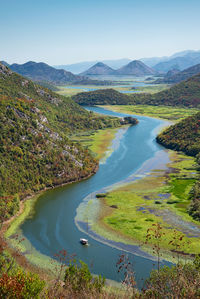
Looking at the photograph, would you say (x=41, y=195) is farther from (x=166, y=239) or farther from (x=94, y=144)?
(x=94, y=144)

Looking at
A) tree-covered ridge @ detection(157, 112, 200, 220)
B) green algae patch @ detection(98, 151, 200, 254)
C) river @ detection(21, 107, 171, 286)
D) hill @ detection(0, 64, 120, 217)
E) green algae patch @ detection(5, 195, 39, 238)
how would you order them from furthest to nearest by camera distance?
tree-covered ridge @ detection(157, 112, 200, 220) → hill @ detection(0, 64, 120, 217) → green algae patch @ detection(5, 195, 39, 238) → green algae patch @ detection(98, 151, 200, 254) → river @ detection(21, 107, 171, 286)

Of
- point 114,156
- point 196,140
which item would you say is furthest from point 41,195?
point 196,140

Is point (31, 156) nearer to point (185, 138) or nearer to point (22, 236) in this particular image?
point (22, 236)

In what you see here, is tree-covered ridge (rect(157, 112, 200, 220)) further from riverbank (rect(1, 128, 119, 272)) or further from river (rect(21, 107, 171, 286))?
riverbank (rect(1, 128, 119, 272))

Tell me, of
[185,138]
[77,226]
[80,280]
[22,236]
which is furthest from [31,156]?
[185,138]

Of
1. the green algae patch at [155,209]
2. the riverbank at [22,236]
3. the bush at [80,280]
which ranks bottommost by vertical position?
the green algae patch at [155,209]

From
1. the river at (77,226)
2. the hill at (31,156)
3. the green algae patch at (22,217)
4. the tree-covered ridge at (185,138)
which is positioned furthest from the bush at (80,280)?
the tree-covered ridge at (185,138)

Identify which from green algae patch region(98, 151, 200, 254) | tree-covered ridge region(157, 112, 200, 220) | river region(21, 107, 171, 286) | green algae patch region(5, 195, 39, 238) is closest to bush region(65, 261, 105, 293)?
river region(21, 107, 171, 286)

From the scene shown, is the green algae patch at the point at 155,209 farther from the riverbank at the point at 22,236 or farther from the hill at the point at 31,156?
the hill at the point at 31,156
